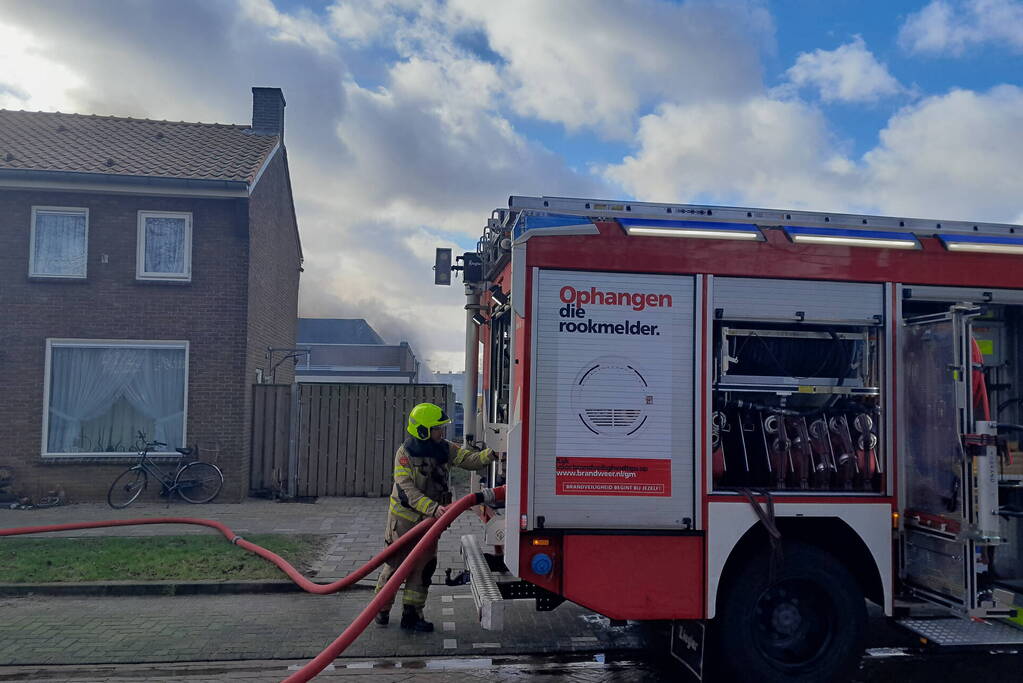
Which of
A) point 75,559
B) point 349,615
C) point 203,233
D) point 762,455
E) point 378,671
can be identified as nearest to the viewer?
point 762,455

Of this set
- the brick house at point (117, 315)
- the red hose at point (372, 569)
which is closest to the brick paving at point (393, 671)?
the red hose at point (372, 569)

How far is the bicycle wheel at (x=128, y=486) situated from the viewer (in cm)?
1223

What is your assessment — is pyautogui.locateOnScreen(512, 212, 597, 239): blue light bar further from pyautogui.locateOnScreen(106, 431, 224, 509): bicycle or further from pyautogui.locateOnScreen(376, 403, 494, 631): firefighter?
pyautogui.locateOnScreen(106, 431, 224, 509): bicycle

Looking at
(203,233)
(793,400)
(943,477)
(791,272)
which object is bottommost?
(943,477)

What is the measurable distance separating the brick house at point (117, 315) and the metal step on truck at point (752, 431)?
352 inches

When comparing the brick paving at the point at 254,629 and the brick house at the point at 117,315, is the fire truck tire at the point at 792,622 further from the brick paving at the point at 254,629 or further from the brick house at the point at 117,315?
the brick house at the point at 117,315

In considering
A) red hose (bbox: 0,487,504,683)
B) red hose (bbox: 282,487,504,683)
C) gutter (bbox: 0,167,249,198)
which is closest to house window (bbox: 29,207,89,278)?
gutter (bbox: 0,167,249,198)

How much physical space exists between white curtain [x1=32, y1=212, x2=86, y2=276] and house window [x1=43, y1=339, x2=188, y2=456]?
3.88ft

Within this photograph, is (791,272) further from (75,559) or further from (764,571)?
(75,559)

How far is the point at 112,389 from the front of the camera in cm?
1282

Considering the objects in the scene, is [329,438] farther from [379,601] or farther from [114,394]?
[379,601]

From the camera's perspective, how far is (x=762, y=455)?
5.02 meters

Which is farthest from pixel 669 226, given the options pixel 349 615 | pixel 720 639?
pixel 349 615

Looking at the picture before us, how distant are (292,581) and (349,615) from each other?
2.88 feet
